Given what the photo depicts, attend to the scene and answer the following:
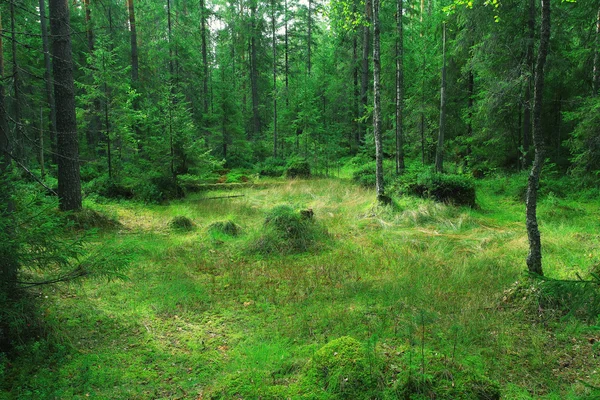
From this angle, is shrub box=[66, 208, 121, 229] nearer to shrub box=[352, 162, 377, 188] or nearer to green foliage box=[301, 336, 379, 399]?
green foliage box=[301, 336, 379, 399]

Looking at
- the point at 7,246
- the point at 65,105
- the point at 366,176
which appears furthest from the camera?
the point at 366,176

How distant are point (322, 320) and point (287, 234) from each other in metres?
3.38

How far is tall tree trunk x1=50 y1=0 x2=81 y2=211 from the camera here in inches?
339

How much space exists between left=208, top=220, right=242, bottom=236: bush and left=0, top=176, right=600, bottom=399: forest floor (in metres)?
0.16

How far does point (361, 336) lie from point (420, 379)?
1.51 meters

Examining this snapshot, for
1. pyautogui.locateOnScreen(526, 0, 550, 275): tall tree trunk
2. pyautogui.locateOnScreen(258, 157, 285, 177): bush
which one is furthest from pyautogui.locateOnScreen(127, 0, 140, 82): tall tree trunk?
pyautogui.locateOnScreen(526, 0, 550, 275): tall tree trunk

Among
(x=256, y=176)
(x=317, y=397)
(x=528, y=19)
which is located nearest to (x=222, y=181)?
(x=256, y=176)

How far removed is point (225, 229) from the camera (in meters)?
8.91

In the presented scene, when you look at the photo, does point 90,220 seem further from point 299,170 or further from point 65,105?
point 299,170

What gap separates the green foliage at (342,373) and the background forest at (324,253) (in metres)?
0.02

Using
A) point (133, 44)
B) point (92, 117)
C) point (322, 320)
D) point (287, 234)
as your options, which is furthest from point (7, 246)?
point (92, 117)

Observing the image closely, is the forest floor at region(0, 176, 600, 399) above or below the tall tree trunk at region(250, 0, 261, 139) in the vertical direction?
below

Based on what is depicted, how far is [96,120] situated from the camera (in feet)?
71.7

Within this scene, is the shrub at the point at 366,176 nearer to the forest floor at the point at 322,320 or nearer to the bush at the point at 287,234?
the forest floor at the point at 322,320
